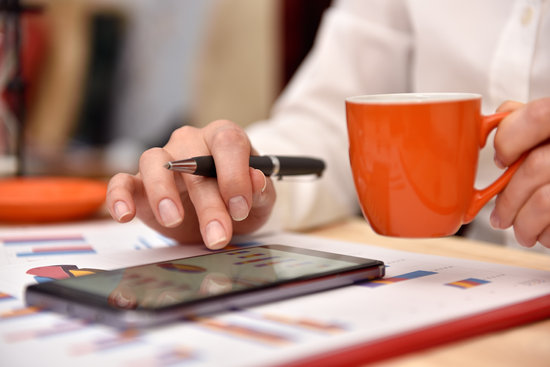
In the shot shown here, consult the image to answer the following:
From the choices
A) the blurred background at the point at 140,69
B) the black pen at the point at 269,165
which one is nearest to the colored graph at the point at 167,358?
the black pen at the point at 269,165

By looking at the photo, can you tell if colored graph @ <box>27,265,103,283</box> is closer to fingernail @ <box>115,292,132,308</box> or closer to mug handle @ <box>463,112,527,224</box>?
fingernail @ <box>115,292,132,308</box>

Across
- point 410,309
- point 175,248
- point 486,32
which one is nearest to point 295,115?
point 486,32

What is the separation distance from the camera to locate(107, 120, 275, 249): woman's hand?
500 mm

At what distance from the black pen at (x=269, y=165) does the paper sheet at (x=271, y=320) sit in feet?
0.29

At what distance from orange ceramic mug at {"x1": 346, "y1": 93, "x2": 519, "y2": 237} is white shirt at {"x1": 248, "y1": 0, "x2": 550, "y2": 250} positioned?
286 mm

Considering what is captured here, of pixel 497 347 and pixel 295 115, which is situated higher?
pixel 295 115

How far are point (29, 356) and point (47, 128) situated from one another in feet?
6.73

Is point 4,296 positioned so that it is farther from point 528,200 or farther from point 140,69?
point 140,69

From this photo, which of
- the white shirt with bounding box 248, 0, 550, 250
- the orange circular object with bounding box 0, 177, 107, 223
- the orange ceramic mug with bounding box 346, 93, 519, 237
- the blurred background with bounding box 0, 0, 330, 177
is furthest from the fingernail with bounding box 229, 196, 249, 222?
the blurred background with bounding box 0, 0, 330, 177

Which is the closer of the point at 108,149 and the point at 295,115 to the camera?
the point at 295,115

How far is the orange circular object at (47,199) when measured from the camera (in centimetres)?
74

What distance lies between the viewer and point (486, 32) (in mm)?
792

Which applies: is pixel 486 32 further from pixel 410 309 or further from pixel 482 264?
pixel 410 309

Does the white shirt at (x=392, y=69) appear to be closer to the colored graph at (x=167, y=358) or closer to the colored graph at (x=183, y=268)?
the colored graph at (x=183, y=268)
